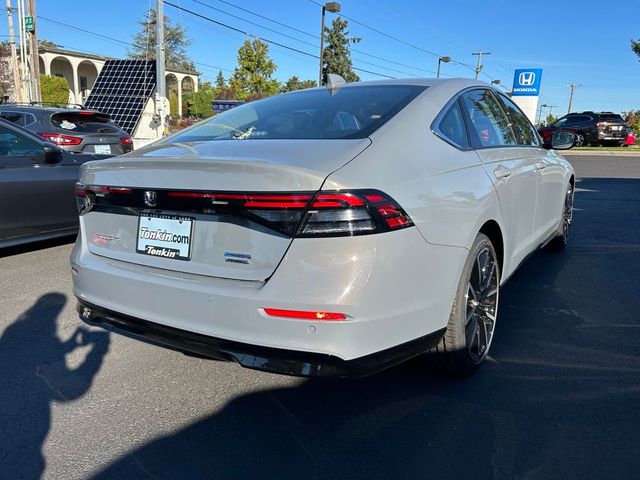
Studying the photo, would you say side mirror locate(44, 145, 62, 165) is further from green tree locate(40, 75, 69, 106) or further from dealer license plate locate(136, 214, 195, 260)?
green tree locate(40, 75, 69, 106)

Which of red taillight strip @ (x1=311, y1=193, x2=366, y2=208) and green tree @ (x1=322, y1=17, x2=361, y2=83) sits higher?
green tree @ (x1=322, y1=17, x2=361, y2=83)

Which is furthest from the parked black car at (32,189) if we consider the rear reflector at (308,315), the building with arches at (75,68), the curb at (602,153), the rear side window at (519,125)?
the building with arches at (75,68)

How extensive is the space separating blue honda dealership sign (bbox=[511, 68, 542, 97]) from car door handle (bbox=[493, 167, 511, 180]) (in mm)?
24597

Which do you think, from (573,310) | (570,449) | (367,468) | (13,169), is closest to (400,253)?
(367,468)

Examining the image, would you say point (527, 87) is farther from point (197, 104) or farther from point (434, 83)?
point (197, 104)

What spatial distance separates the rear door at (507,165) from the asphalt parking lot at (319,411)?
0.67 metres

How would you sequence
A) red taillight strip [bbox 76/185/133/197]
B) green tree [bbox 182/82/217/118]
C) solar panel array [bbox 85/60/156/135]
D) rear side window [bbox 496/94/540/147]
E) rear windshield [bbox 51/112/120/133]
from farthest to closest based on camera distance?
green tree [bbox 182/82/217/118]
solar panel array [bbox 85/60/156/135]
rear windshield [bbox 51/112/120/133]
rear side window [bbox 496/94/540/147]
red taillight strip [bbox 76/185/133/197]

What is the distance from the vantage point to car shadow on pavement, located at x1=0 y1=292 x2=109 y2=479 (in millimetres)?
2324

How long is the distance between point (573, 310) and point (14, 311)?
424 cm

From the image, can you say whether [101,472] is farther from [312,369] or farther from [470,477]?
[470,477]

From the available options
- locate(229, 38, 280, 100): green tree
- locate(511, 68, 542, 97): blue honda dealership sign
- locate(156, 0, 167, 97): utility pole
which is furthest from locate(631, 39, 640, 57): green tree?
locate(229, 38, 280, 100): green tree

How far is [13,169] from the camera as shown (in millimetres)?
5223

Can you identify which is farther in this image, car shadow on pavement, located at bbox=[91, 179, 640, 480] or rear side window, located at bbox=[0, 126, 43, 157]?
rear side window, located at bbox=[0, 126, 43, 157]

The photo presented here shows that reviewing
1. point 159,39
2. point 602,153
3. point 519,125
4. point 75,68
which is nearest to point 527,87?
point 602,153
